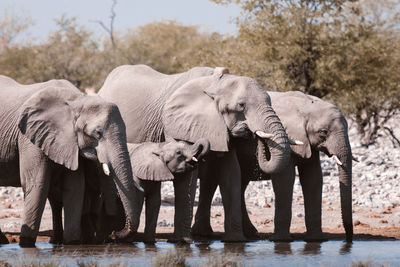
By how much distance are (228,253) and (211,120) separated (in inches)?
95.5

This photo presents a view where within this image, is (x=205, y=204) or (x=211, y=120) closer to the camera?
(x=211, y=120)

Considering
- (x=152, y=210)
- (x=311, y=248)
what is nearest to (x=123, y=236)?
(x=152, y=210)

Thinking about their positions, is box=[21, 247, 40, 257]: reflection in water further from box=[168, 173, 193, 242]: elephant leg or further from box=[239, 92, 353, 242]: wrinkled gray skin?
box=[239, 92, 353, 242]: wrinkled gray skin

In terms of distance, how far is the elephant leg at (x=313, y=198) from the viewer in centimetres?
1283

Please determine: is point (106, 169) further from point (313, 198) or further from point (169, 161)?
point (313, 198)

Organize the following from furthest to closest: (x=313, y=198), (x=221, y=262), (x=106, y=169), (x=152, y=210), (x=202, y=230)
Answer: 1. (x=202, y=230)
2. (x=313, y=198)
3. (x=152, y=210)
4. (x=106, y=169)
5. (x=221, y=262)

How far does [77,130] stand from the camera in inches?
416

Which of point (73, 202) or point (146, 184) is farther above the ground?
point (146, 184)

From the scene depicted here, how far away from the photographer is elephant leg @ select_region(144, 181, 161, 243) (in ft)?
38.0

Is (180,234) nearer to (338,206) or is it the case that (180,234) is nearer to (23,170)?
(23,170)

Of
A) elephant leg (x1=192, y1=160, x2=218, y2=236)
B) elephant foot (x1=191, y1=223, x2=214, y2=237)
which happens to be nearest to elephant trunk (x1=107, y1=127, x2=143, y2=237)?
elephant leg (x1=192, y1=160, x2=218, y2=236)

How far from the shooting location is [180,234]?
11.7 metres

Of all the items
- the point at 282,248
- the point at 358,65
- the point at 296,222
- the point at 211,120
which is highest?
the point at 358,65

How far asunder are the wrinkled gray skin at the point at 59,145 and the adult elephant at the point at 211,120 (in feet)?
5.26
